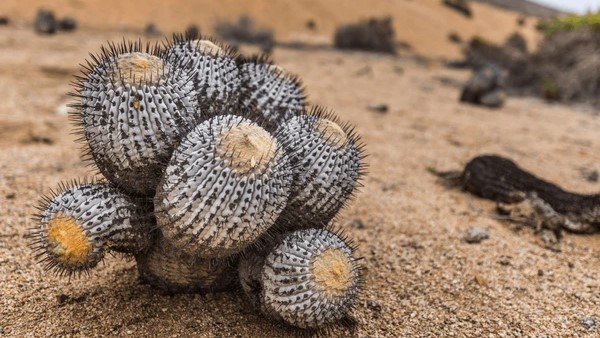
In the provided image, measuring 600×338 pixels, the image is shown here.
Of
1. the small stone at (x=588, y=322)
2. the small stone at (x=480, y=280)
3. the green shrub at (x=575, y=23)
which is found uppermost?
the green shrub at (x=575, y=23)

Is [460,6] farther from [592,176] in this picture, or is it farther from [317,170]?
[317,170]

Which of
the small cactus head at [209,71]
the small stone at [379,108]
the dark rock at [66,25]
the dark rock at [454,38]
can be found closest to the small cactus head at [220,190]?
the small cactus head at [209,71]

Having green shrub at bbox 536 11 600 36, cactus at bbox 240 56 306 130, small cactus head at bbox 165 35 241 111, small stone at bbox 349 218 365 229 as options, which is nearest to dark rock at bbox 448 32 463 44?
green shrub at bbox 536 11 600 36

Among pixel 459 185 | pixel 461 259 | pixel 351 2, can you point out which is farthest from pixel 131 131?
pixel 351 2

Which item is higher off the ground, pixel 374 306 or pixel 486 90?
pixel 486 90

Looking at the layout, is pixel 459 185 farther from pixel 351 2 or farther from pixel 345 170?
pixel 351 2

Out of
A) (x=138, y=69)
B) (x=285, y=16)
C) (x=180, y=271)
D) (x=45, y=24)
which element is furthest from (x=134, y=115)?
(x=285, y=16)

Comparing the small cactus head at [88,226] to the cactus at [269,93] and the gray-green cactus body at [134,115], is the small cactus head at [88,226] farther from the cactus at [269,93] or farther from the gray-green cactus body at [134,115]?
the cactus at [269,93]
